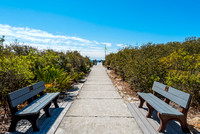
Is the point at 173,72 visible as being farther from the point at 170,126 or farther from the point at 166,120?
the point at 166,120

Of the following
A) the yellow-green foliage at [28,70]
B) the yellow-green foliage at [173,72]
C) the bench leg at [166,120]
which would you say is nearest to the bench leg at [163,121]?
the bench leg at [166,120]

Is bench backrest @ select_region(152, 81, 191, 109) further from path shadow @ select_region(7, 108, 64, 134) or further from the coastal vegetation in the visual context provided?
the coastal vegetation

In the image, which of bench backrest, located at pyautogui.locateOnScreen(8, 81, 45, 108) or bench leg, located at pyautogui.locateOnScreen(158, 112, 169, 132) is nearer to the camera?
bench backrest, located at pyautogui.locateOnScreen(8, 81, 45, 108)

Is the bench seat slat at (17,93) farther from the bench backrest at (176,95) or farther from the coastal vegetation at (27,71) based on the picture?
the bench backrest at (176,95)

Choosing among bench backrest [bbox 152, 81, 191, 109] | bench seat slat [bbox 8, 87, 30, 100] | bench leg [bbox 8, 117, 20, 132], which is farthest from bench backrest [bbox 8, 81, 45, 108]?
bench backrest [bbox 152, 81, 191, 109]

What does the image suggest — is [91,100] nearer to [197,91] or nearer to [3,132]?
[3,132]

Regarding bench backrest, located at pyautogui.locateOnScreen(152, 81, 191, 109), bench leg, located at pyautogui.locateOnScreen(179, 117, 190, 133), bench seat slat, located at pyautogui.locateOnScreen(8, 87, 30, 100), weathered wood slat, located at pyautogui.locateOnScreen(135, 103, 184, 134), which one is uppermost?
bench seat slat, located at pyautogui.locateOnScreen(8, 87, 30, 100)

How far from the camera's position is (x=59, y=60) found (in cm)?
700

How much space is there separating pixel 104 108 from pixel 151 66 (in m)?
2.73

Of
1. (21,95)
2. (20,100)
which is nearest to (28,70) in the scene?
(21,95)

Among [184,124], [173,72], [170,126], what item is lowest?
[170,126]

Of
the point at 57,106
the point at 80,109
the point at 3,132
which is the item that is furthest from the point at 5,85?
the point at 80,109

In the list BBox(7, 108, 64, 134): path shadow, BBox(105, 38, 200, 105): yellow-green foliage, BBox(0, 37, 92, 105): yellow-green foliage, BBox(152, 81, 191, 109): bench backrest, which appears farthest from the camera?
BBox(105, 38, 200, 105): yellow-green foliage

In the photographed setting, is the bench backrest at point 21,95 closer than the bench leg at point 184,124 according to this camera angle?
Yes
